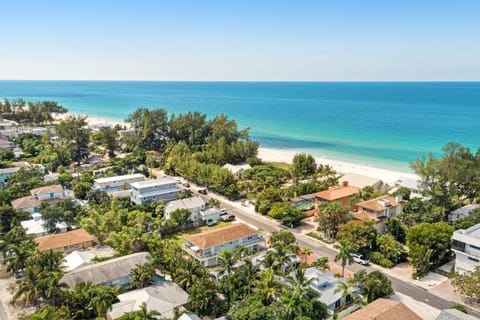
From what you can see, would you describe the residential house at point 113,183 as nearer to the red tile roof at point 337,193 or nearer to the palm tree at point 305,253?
the red tile roof at point 337,193

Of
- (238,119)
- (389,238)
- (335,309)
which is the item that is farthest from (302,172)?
(238,119)

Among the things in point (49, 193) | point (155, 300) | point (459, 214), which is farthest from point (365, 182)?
point (49, 193)

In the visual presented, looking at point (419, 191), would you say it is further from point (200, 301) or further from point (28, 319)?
point (28, 319)

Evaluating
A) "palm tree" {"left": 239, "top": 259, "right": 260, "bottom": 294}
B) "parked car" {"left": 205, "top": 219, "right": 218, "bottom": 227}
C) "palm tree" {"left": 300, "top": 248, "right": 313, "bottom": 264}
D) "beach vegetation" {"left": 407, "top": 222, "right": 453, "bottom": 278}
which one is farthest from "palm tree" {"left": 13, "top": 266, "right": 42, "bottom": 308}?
"beach vegetation" {"left": 407, "top": 222, "right": 453, "bottom": 278}

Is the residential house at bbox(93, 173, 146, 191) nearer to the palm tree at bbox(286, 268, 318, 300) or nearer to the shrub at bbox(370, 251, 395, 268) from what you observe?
the palm tree at bbox(286, 268, 318, 300)

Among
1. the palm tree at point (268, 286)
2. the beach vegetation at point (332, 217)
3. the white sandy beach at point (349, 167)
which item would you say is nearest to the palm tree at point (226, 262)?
the palm tree at point (268, 286)
